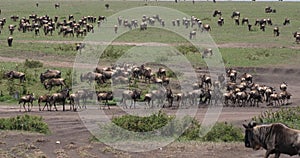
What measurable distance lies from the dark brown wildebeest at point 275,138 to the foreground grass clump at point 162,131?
153 inches

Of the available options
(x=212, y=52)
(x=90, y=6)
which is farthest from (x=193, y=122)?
(x=90, y=6)

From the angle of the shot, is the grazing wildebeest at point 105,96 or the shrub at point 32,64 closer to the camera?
the grazing wildebeest at point 105,96

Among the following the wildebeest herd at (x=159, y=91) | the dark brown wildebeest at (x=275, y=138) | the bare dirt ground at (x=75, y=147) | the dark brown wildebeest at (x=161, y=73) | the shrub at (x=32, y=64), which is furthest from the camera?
the shrub at (x=32, y=64)

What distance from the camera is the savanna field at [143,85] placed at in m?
16.9

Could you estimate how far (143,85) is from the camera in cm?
2988

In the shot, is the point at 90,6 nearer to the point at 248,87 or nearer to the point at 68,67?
the point at 68,67

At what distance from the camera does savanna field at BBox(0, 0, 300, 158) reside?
55.4ft

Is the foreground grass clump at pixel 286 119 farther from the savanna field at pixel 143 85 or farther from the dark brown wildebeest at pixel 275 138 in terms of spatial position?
the dark brown wildebeest at pixel 275 138

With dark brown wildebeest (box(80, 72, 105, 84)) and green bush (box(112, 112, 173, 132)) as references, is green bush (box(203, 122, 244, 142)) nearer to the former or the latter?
green bush (box(112, 112, 173, 132))

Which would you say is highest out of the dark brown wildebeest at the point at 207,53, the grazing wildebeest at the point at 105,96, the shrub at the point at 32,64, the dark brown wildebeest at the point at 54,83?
the dark brown wildebeest at the point at 207,53

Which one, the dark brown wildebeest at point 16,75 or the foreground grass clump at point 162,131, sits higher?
the dark brown wildebeest at point 16,75

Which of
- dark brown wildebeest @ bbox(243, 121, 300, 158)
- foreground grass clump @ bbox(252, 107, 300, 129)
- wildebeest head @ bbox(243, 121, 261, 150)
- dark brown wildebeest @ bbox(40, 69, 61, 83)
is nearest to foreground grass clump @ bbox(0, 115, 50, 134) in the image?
foreground grass clump @ bbox(252, 107, 300, 129)

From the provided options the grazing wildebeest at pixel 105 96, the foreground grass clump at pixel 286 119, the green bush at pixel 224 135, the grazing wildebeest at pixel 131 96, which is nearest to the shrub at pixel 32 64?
the grazing wildebeest at pixel 105 96

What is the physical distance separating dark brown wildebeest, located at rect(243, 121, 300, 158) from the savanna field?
183 centimetres
